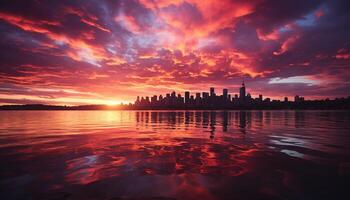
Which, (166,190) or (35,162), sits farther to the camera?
(35,162)

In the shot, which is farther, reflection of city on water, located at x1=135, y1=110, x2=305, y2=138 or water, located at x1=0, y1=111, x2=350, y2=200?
reflection of city on water, located at x1=135, y1=110, x2=305, y2=138

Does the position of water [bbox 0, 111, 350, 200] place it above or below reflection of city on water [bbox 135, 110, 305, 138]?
above

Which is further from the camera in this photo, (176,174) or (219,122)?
(219,122)

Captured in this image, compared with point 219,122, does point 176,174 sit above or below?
above

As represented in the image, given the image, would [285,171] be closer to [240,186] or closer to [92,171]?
[240,186]

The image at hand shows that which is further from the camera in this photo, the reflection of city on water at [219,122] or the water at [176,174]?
the reflection of city on water at [219,122]

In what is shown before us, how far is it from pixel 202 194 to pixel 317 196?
11.7 ft

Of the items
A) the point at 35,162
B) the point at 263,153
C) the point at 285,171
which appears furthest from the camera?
the point at 263,153

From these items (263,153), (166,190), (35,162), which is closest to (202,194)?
(166,190)

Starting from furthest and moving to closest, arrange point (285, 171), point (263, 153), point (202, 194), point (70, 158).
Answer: point (263, 153), point (70, 158), point (285, 171), point (202, 194)

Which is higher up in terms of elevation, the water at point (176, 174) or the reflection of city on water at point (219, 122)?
the water at point (176, 174)

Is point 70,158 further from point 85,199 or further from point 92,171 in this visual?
point 85,199

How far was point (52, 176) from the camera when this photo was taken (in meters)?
7.97

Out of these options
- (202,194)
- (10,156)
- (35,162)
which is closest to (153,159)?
(202,194)
